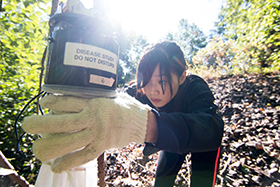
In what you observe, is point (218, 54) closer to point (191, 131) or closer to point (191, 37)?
point (191, 131)

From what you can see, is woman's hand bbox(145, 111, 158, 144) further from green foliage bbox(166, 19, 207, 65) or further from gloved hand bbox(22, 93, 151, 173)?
green foliage bbox(166, 19, 207, 65)

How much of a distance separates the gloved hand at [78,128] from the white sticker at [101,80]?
3.2 inches

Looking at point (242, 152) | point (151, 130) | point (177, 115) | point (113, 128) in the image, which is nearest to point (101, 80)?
point (113, 128)

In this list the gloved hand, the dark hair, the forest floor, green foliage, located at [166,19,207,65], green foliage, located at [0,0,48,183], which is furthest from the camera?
green foliage, located at [166,19,207,65]

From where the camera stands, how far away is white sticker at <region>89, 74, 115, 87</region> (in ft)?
2.06

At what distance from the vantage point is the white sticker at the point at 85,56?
0.60 meters

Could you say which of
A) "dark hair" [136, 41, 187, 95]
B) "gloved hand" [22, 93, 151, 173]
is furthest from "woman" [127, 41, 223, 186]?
"gloved hand" [22, 93, 151, 173]

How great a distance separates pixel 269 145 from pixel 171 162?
208cm

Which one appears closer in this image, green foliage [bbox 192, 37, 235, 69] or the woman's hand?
the woman's hand

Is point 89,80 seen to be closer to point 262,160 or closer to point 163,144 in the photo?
point 163,144

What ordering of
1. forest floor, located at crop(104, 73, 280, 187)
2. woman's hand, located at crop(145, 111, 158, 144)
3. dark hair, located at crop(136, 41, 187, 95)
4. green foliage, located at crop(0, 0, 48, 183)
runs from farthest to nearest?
forest floor, located at crop(104, 73, 280, 187) < green foliage, located at crop(0, 0, 48, 183) < dark hair, located at crop(136, 41, 187, 95) < woman's hand, located at crop(145, 111, 158, 144)

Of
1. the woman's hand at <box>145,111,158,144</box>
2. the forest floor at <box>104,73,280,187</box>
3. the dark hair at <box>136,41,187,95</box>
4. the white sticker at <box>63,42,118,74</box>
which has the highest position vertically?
the dark hair at <box>136,41,187,95</box>

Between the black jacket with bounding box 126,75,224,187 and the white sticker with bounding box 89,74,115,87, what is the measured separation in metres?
0.32

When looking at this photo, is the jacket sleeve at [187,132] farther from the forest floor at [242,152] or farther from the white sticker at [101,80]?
the forest floor at [242,152]
